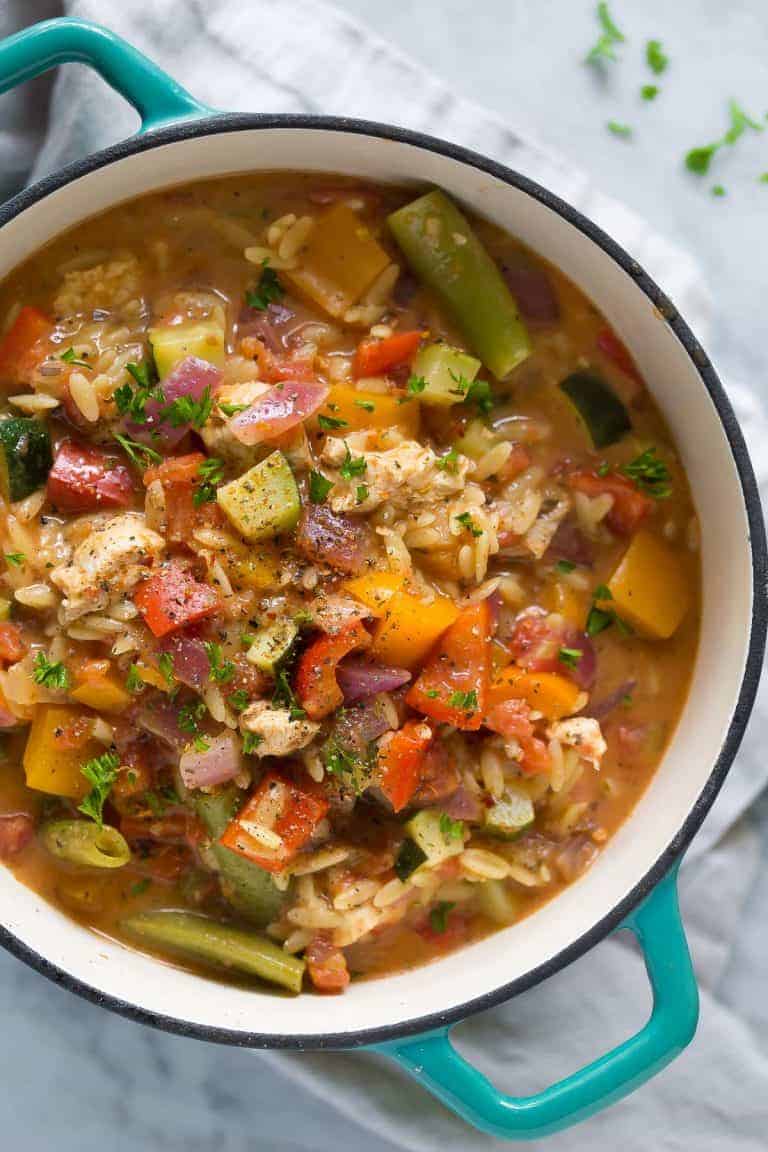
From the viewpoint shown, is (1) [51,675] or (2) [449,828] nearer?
(1) [51,675]

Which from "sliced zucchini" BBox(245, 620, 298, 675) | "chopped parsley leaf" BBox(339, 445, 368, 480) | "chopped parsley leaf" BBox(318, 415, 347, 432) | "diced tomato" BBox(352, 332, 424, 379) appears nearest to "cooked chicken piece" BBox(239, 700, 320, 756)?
"sliced zucchini" BBox(245, 620, 298, 675)

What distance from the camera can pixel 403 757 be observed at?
332cm

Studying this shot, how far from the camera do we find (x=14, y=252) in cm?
343

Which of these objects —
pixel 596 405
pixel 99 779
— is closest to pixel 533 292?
pixel 596 405

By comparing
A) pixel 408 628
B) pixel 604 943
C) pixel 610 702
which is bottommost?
pixel 604 943

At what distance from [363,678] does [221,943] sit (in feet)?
3.21

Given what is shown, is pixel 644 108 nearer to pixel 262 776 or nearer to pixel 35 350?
pixel 35 350

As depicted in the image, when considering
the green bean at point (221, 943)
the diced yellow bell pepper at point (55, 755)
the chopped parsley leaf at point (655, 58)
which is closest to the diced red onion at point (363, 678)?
the diced yellow bell pepper at point (55, 755)

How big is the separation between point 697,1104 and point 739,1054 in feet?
0.76

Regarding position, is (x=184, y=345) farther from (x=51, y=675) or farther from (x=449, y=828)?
(x=449, y=828)

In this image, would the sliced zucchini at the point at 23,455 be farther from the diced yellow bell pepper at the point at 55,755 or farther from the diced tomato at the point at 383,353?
the diced tomato at the point at 383,353

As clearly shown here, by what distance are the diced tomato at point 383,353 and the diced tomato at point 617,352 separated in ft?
1.87

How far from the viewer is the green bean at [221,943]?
11.8 ft

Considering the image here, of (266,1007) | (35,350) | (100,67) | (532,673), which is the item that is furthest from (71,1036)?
(100,67)
